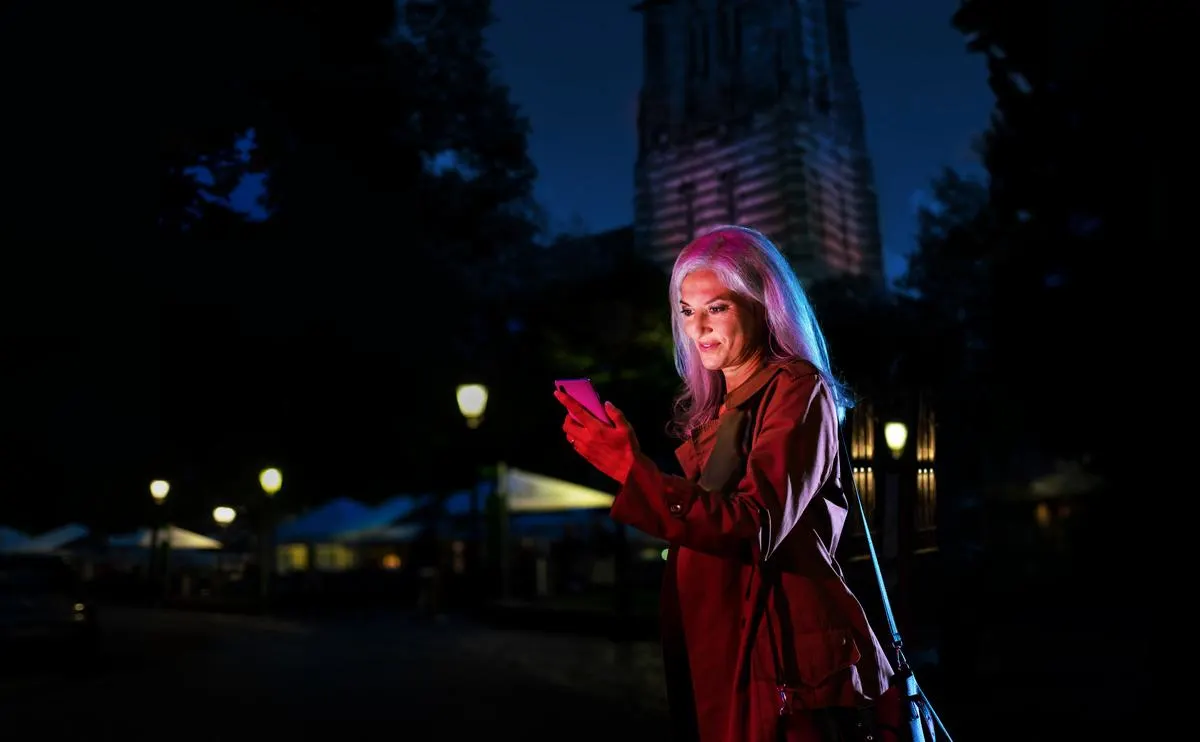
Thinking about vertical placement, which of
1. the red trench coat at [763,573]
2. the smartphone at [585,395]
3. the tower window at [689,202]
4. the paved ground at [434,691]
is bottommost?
the paved ground at [434,691]

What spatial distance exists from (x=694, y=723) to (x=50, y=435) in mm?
30997

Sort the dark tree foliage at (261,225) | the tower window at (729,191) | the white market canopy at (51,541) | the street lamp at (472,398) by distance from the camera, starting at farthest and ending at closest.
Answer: the tower window at (729,191), the white market canopy at (51,541), the dark tree foliage at (261,225), the street lamp at (472,398)

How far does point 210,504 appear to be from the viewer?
3794cm

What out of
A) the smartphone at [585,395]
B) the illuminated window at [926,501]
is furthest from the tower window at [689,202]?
the smartphone at [585,395]

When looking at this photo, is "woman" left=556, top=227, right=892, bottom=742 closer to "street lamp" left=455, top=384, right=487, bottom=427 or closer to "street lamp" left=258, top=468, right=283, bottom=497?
"street lamp" left=455, top=384, right=487, bottom=427

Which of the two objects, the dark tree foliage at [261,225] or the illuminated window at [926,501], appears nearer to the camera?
the illuminated window at [926,501]

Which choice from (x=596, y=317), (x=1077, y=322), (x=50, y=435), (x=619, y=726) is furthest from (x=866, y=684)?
(x=50, y=435)

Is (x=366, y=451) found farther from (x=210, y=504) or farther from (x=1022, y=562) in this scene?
(x=1022, y=562)

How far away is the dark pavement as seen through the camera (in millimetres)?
Answer: 8359

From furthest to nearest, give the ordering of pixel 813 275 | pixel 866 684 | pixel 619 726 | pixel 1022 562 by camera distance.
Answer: pixel 813 275
pixel 1022 562
pixel 619 726
pixel 866 684

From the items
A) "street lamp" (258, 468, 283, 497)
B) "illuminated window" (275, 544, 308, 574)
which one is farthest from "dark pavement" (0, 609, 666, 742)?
"illuminated window" (275, 544, 308, 574)

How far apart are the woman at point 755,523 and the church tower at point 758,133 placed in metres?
34.9

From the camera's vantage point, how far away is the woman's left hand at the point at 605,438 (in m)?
1.98

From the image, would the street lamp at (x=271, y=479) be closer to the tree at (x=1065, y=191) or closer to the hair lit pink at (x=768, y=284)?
the tree at (x=1065, y=191)
